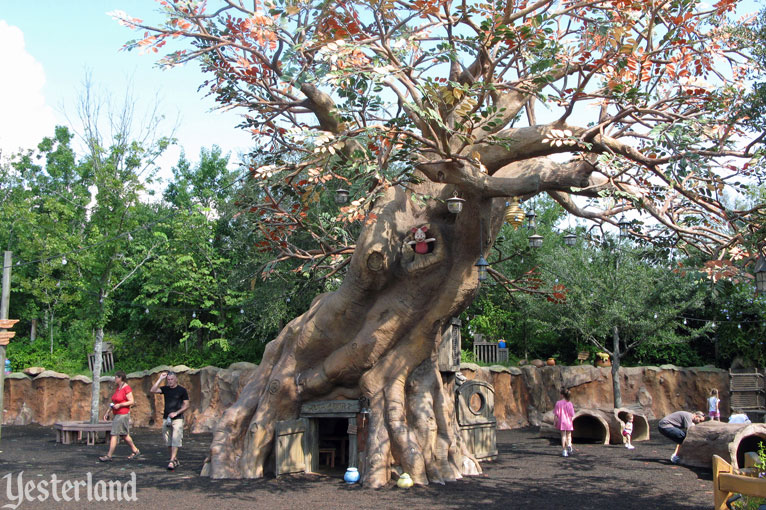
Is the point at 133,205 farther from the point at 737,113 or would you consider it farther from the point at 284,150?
the point at 737,113

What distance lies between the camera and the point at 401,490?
876cm

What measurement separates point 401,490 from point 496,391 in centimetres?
1100

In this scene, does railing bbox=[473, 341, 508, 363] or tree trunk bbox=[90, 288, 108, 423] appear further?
railing bbox=[473, 341, 508, 363]

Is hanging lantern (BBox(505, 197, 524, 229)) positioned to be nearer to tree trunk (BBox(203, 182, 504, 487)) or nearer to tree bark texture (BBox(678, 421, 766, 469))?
tree trunk (BBox(203, 182, 504, 487))

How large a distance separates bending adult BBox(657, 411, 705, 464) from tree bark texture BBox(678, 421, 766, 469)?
27 centimetres

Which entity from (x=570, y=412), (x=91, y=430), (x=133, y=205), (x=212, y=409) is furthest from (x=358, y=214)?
(x=212, y=409)

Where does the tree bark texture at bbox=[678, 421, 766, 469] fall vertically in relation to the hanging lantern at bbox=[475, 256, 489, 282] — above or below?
below

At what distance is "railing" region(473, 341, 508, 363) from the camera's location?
78.4 feet

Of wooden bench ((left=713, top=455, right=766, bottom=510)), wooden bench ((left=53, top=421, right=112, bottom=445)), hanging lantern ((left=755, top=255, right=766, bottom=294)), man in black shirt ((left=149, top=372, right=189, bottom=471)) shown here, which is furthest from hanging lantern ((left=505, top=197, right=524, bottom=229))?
wooden bench ((left=53, top=421, right=112, bottom=445))

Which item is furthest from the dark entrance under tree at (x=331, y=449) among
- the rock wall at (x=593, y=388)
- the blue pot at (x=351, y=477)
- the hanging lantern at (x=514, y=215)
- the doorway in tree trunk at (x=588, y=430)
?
the rock wall at (x=593, y=388)

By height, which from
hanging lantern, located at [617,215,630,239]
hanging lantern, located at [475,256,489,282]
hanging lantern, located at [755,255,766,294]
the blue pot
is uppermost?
hanging lantern, located at [617,215,630,239]

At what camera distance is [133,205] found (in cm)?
1686

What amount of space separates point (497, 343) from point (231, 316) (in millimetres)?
9723

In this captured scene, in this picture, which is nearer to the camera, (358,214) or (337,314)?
(358,214)
